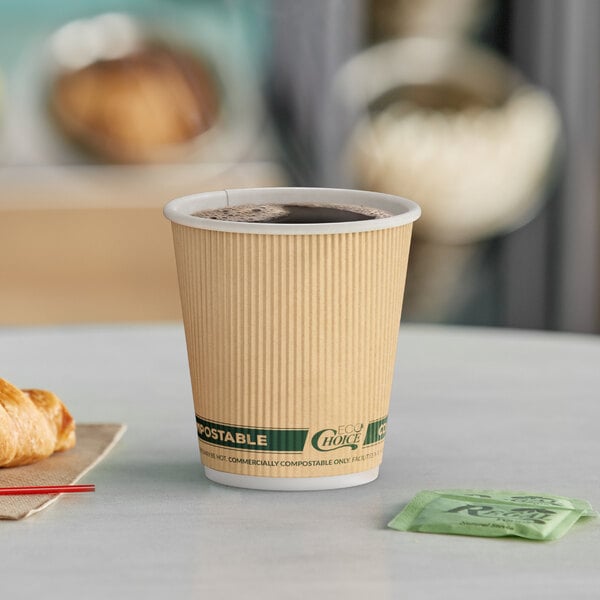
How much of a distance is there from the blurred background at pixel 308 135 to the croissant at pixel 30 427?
156cm

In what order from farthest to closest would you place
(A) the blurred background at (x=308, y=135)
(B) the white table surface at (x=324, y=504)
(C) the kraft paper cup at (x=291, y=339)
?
(A) the blurred background at (x=308, y=135)
(C) the kraft paper cup at (x=291, y=339)
(B) the white table surface at (x=324, y=504)

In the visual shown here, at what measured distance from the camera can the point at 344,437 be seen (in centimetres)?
60

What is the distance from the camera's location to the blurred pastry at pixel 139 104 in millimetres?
2264

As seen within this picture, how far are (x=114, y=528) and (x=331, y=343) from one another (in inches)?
5.7

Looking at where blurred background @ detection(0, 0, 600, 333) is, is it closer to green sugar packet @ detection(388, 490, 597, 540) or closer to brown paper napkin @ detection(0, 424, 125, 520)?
brown paper napkin @ detection(0, 424, 125, 520)

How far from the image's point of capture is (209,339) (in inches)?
23.8

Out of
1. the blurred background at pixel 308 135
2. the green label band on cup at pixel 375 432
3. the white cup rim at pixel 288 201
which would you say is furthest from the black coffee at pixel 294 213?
the blurred background at pixel 308 135

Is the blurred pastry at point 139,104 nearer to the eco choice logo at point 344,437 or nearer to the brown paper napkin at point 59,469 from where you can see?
the brown paper napkin at point 59,469

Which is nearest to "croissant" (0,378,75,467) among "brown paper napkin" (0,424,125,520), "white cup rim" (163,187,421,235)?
"brown paper napkin" (0,424,125,520)

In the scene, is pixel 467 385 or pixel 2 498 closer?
pixel 2 498

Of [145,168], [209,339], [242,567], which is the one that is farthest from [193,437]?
[145,168]

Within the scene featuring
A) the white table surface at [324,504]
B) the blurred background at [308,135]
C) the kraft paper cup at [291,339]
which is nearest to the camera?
the white table surface at [324,504]

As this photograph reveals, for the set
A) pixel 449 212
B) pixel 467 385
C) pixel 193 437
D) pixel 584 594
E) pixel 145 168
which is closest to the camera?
pixel 584 594

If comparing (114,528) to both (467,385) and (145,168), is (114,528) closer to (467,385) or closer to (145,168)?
(467,385)
